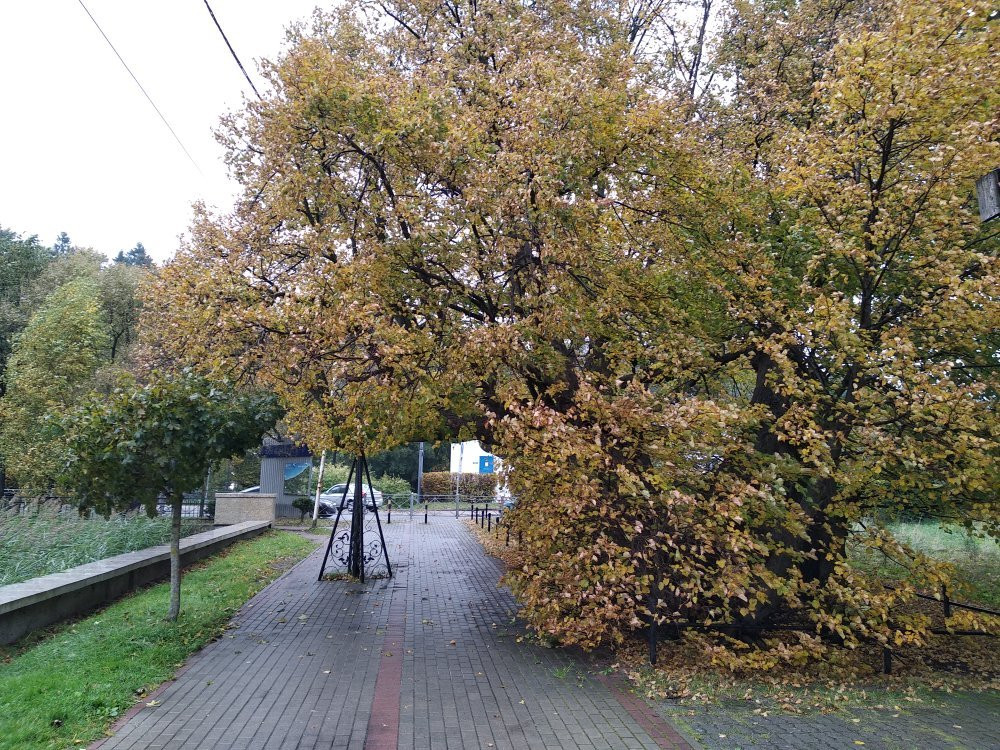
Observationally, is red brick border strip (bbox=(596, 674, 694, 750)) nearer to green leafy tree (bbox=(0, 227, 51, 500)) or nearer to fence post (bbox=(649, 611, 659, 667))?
fence post (bbox=(649, 611, 659, 667))

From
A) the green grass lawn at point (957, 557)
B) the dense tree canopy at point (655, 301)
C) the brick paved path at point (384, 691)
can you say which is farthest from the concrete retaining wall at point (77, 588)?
the green grass lawn at point (957, 557)

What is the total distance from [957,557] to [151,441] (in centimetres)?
1330

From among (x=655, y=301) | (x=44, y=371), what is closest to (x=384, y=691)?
(x=655, y=301)

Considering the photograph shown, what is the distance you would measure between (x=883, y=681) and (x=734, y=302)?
404 centimetres

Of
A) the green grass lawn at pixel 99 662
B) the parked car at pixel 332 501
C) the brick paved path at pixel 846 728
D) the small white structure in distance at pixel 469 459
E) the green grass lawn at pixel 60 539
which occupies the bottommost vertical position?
the parked car at pixel 332 501

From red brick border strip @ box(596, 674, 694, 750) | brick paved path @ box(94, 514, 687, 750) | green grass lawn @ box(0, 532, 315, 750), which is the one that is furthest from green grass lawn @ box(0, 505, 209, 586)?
red brick border strip @ box(596, 674, 694, 750)

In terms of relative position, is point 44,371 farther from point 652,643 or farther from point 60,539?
point 652,643

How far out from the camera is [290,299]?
7.67m

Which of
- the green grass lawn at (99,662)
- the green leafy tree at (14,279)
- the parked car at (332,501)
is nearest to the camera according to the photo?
the green grass lawn at (99,662)

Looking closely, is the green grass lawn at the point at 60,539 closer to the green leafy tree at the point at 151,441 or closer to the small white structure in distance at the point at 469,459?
the green leafy tree at the point at 151,441

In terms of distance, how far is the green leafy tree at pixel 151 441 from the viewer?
7.57m

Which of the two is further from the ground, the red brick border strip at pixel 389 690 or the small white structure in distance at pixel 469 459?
the small white structure in distance at pixel 469 459

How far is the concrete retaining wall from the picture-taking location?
7113mm

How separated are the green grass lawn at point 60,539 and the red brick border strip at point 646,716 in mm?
7415
